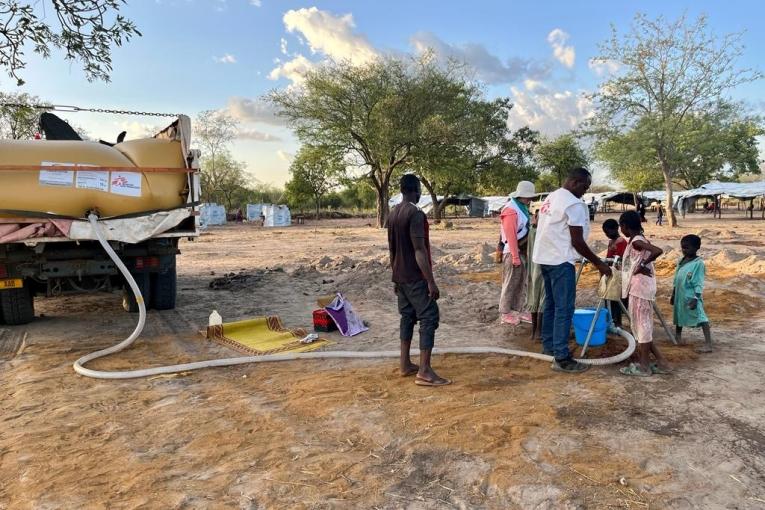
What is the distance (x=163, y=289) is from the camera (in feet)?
24.1

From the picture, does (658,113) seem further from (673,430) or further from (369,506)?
(369,506)

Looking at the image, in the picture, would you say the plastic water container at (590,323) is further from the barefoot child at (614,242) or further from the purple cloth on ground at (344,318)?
the purple cloth on ground at (344,318)

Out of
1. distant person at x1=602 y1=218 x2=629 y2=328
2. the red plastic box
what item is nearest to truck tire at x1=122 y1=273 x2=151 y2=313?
the red plastic box

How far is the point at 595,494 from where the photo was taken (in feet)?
8.50

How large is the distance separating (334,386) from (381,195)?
27.3 metres

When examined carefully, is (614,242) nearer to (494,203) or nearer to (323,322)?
(323,322)

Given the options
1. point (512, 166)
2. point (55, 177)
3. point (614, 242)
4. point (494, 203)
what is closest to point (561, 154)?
point (494, 203)

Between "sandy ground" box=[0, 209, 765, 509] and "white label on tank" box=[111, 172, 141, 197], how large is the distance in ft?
5.54

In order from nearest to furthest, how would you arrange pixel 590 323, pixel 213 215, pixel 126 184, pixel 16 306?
pixel 590 323 < pixel 126 184 < pixel 16 306 < pixel 213 215

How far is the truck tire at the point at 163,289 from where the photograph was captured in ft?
24.1

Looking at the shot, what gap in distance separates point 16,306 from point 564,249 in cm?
630

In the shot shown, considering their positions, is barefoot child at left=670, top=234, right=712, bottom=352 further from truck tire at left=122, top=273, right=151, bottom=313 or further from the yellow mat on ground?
truck tire at left=122, top=273, right=151, bottom=313

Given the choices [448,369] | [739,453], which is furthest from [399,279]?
[739,453]

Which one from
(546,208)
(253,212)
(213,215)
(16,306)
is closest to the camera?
(546,208)
